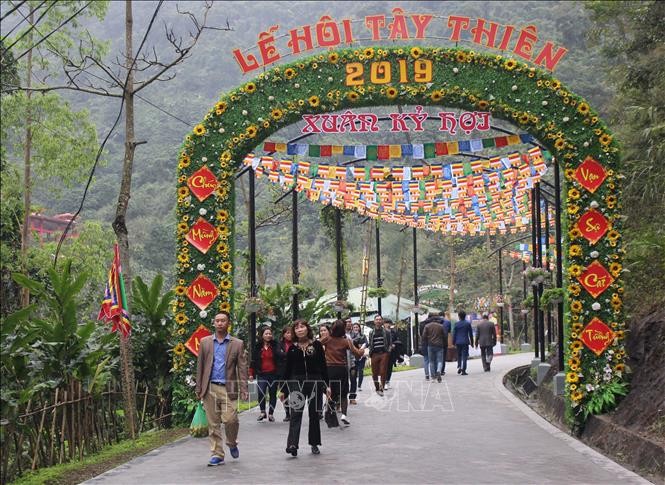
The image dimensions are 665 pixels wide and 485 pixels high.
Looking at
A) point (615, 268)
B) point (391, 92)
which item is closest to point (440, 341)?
point (615, 268)

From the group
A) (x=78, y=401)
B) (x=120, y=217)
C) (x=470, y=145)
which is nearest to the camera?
(x=78, y=401)

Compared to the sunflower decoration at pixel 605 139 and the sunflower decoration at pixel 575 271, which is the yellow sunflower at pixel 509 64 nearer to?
the sunflower decoration at pixel 605 139

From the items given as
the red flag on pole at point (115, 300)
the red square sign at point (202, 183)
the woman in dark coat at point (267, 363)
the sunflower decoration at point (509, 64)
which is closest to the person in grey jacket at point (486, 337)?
the woman in dark coat at point (267, 363)

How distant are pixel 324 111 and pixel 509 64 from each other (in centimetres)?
311

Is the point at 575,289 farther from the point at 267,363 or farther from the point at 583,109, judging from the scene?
the point at 267,363

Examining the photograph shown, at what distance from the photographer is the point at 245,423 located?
51.1ft

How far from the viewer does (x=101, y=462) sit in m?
11.4

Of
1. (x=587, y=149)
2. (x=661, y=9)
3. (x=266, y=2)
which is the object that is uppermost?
(x=266, y=2)

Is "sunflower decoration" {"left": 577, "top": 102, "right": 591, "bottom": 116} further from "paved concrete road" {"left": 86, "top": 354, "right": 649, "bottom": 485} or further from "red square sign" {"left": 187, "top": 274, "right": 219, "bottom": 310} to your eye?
"red square sign" {"left": 187, "top": 274, "right": 219, "bottom": 310}

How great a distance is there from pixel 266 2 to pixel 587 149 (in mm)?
119738

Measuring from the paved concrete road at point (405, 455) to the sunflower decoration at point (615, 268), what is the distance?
2.59 metres

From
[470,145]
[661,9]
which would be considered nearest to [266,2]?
[661,9]

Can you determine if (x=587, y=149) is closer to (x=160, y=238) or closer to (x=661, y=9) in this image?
(x=661, y=9)

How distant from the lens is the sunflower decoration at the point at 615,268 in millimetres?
14391
